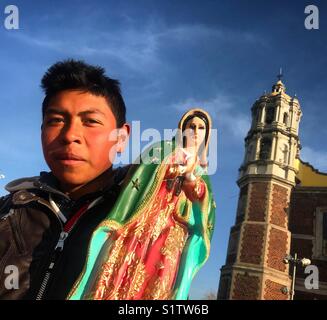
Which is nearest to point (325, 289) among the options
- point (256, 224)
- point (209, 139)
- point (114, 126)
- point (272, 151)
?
point (256, 224)

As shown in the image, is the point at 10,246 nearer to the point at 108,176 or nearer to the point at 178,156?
the point at 108,176

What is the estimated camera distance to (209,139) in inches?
199

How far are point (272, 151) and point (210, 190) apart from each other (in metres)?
20.7

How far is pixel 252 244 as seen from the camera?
22234 millimetres

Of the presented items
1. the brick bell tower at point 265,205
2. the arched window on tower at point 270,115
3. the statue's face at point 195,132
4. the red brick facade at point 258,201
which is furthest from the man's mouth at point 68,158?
the arched window on tower at point 270,115

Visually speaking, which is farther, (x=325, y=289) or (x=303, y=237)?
(x=303, y=237)

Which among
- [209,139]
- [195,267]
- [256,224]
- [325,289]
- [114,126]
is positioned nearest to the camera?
[114,126]

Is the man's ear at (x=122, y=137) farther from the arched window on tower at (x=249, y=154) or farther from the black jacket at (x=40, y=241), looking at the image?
the arched window on tower at (x=249, y=154)

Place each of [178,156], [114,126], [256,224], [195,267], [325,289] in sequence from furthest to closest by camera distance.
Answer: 1. [256,224]
2. [325,289]
3. [178,156]
4. [195,267]
5. [114,126]

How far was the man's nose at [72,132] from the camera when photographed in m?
3.56

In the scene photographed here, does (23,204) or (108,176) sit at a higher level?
(108,176)

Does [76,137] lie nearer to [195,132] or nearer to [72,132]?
[72,132]

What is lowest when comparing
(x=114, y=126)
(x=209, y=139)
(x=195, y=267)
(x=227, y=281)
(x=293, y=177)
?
(x=195, y=267)

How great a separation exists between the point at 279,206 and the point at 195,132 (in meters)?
19.7
